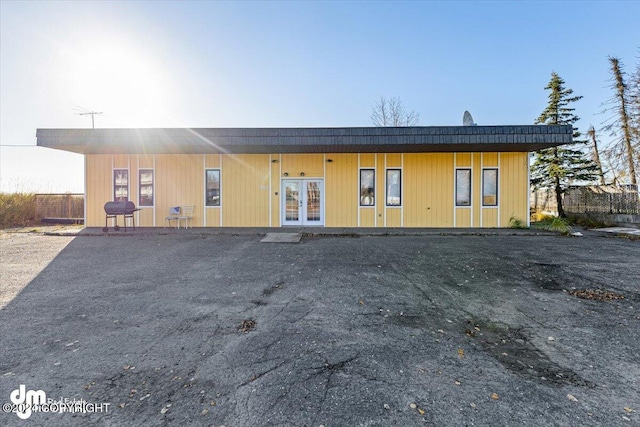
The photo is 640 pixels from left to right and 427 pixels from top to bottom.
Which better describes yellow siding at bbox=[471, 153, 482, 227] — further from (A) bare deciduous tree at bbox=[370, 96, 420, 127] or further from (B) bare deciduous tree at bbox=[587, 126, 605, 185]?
(A) bare deciduous tree at bbox=[370, 96, 420, 127]

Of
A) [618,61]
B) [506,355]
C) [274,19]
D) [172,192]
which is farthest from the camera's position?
[618,61]

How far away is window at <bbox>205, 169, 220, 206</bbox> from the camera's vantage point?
12938 millimetres

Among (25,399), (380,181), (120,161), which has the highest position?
(120,161)

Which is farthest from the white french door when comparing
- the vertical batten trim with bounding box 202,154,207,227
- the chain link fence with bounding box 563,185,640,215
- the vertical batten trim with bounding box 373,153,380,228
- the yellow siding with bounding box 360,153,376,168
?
the chain link fence with bounding box 563,185,640,215

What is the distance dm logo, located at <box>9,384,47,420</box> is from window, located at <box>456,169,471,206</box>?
13052 mm

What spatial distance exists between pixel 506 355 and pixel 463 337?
0.45m

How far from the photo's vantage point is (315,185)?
1288 cm

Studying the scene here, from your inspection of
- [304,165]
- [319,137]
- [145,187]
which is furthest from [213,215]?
[319,137]

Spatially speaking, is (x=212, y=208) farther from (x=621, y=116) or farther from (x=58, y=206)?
(x=621, y=116)

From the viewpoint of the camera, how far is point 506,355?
9.86 feet

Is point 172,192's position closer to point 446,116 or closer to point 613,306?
point 613,306

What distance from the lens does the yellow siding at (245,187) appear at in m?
12.9

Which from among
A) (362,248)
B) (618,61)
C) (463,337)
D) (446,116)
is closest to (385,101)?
(446,116)

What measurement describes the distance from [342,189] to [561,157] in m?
13.8
